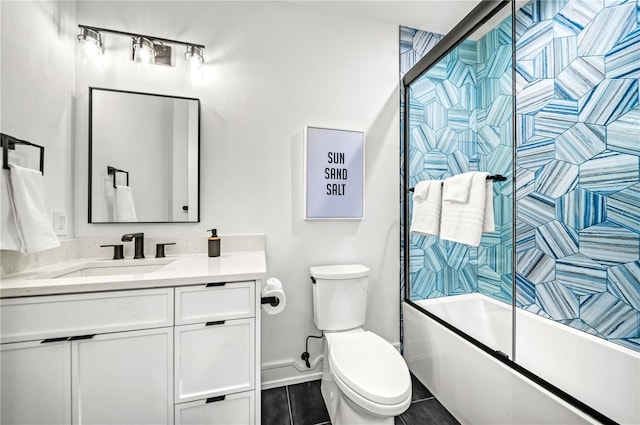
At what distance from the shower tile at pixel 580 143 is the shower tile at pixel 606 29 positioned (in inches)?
15.7

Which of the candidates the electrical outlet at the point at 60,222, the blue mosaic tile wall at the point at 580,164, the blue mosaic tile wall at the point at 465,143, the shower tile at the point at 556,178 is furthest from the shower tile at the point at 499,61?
the electrical outlet at the point at 60,222

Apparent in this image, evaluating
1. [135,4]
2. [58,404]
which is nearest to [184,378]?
[58,404]

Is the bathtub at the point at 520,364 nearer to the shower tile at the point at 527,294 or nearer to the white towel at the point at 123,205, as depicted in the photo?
the shower tile at the point at 527,294

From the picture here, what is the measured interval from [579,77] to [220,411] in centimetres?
251

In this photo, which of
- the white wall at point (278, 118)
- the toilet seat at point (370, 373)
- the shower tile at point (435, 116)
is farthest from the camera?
the shower tile at point (435, 116)

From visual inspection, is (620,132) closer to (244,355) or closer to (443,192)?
(443,192)

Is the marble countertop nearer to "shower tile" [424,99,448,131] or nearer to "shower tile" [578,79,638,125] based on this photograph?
"shower tile" [424,99,448,131]

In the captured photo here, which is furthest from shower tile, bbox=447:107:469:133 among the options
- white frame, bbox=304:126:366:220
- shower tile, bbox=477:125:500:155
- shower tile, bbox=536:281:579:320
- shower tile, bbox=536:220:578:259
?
shower tile, bbox=536:281:579:320

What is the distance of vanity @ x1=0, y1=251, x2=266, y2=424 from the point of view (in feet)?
3.09

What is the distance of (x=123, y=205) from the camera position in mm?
1532

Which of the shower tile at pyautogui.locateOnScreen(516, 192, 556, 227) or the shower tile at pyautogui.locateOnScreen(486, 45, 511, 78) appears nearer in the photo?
the shower tile at pyautogui.locateOnScreen(486, 45, 511, 78)


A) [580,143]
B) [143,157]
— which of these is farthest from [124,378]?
[580,143]

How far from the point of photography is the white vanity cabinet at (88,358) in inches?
36.8

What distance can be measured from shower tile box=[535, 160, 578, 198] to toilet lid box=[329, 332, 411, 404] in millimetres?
1330
